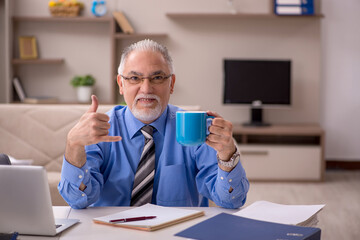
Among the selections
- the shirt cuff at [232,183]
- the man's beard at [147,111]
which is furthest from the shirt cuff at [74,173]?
the shirt cuff at [232,183]

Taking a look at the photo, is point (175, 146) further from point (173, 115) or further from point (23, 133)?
point (23, 133)

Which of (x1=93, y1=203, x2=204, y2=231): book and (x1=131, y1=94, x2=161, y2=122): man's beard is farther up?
(x1=131, y1=94, x2=161, y2=122): man's beard

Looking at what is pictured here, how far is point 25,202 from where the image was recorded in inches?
46.4

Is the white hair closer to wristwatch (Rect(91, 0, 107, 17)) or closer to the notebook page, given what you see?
the notebook page

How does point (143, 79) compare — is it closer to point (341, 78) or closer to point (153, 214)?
point (153, 214)

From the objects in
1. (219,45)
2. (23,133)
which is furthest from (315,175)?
(23,133)

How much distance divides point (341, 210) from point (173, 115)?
237 centimetres

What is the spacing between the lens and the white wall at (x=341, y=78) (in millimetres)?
5320

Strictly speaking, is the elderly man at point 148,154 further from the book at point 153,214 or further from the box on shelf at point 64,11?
the box on shelf at point 64,11

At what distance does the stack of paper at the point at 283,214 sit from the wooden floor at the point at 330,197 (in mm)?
1803

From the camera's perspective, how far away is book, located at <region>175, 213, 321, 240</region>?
3.87 feet

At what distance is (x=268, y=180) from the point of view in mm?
4891

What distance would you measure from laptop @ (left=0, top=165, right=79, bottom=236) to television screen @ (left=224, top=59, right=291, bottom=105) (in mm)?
4023

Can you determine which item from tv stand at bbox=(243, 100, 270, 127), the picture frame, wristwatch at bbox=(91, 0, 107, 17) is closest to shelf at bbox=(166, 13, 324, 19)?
wristwatch at bbox=(91, 0, 107, 17)
